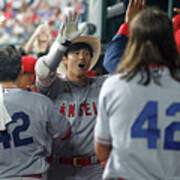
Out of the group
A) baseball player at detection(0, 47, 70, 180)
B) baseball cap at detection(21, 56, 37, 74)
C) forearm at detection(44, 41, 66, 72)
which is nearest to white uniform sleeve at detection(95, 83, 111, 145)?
baseball player at detection(0, 47, 70, 180)

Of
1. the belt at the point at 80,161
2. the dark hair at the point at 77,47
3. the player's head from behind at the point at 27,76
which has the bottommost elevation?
the belt at the point at 80,161

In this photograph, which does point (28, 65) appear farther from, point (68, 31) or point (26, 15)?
point (26, 15)

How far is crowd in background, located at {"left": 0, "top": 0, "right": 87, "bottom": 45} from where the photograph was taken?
46.0 feet

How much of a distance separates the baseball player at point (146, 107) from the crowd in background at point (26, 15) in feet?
38.3

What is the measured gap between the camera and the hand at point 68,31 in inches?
116

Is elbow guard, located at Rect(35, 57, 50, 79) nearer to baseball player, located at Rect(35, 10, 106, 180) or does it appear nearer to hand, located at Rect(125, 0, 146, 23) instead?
baseball player, located at Rect(35, 10, 106, 180)

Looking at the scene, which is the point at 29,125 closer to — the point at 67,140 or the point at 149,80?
the point at 67,140

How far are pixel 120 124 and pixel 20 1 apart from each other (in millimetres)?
13776

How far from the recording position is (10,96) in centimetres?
276

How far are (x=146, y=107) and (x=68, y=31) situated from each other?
3.61 feet

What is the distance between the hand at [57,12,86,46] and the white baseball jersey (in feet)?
2.95

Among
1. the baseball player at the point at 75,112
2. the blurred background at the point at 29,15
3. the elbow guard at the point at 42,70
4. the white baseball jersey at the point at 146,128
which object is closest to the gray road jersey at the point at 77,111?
the baseball player at the point at 75,112

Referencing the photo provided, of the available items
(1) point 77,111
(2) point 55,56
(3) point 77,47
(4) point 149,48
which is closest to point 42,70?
(2) point 55,56

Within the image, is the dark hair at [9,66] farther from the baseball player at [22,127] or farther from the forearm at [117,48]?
the forearm at [117,48]
